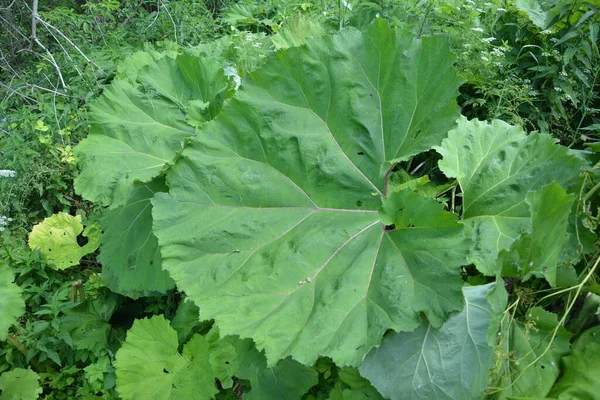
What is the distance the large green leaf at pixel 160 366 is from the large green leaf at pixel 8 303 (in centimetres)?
60

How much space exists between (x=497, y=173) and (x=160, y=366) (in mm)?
1915

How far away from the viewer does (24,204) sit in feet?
13.0

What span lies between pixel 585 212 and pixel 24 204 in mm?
3929

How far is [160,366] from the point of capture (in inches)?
102

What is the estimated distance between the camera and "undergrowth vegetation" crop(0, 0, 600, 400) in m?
1.69

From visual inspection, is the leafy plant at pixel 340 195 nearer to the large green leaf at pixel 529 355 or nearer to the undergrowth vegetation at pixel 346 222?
the undergrowth vegetation at pixel 346 222

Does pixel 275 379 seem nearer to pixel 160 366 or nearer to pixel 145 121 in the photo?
pixel 160 366

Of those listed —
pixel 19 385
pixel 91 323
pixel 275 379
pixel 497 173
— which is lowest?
pixel 19 385

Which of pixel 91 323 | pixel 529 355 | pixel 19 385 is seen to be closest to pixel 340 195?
pixel 529 355

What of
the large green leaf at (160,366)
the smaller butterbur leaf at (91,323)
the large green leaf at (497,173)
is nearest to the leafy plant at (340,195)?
the large green leaf at (497,173)

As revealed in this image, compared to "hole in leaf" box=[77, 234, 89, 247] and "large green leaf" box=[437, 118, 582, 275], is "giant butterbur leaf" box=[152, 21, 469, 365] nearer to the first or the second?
"large green leaf" box=[437, 118, 582, 275]

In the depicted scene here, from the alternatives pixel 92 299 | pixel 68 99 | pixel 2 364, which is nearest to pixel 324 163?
pixel 92 299

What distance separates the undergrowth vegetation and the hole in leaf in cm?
44

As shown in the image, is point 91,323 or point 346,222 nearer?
point 346,222
